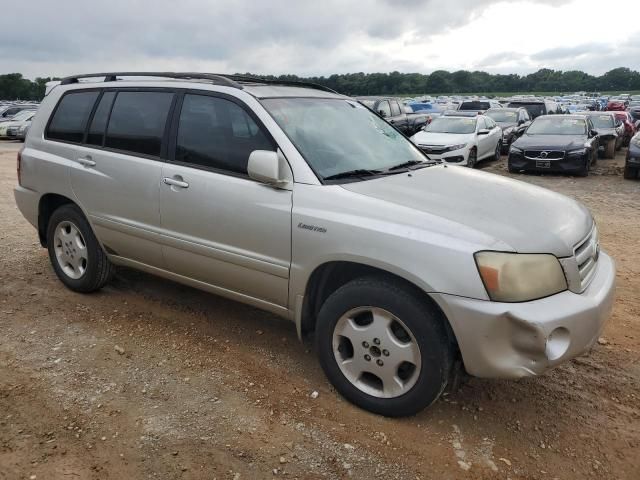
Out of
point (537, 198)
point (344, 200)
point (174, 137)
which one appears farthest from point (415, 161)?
point (174, 137)

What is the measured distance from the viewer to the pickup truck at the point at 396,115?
759 inches

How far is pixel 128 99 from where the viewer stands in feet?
13.4

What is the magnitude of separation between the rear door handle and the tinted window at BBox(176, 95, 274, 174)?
902mm

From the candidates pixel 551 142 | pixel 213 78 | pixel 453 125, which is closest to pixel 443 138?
pixel 453 125

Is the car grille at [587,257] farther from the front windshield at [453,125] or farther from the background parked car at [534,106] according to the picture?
the background parked car at [534,106]

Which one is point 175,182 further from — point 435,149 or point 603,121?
point 603,121

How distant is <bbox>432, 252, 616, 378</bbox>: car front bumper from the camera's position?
8.19 feet

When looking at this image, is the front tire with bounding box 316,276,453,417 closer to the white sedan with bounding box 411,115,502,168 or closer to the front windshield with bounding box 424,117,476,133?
the white sedan with bounding box 411,115,502,168

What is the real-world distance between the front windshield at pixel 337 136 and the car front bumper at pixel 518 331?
3.85 feet

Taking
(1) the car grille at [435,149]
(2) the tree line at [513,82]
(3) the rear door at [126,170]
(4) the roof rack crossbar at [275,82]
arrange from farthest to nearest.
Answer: (2) the tree line at [513,82]
(1) the car grille at [435,149]
(4) the roof rack crossbar at [275,82]
(3) the rear door at [126,170]

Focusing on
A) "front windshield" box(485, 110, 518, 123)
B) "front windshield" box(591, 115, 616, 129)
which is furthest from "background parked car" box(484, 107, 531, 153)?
"front windshield" box(591, 115, 616, 129)

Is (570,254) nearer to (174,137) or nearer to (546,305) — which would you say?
(546,305)

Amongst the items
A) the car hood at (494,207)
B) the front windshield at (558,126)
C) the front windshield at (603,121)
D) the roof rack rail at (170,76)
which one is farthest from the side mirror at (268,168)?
the front windshield at (603,121)

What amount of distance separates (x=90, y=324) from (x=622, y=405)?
12.1 ft
